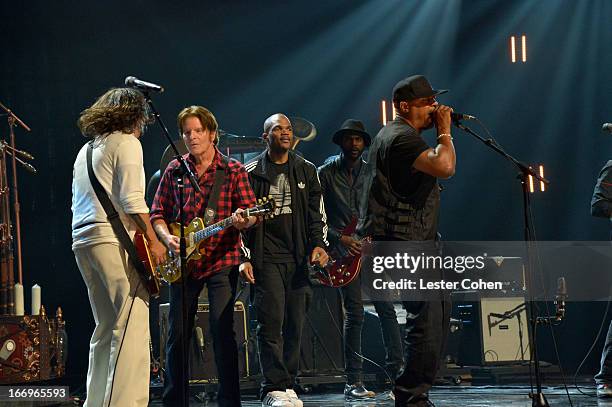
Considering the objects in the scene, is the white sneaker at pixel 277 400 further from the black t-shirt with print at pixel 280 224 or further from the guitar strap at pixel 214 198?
the guitar strap at pixel 214 198

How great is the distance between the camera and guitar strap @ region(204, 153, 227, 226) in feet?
18.6

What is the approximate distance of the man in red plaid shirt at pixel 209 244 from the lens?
5492mm

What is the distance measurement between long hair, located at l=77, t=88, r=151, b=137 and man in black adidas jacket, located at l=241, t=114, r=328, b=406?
1.47 m

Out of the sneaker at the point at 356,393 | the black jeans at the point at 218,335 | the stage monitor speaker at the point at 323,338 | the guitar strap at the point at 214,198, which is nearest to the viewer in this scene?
the black jeans at the point at 218,335

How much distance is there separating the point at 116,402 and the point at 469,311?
492cm

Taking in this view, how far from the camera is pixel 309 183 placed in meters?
6.77

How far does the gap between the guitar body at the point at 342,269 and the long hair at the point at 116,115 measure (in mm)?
2650

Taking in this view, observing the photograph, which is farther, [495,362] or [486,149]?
[486,149]

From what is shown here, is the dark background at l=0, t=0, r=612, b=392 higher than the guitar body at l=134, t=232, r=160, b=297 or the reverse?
higher

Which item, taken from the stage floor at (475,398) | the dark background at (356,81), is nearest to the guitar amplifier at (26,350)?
the stage floor at (475,398)

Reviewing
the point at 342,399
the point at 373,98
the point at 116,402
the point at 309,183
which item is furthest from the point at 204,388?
the point at 373,98

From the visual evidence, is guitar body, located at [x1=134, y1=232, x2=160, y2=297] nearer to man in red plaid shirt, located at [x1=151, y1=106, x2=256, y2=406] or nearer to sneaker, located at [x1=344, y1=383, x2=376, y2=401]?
man in red plaid shirt, located at [x1=151, y1=106, x2=256, y2=406]

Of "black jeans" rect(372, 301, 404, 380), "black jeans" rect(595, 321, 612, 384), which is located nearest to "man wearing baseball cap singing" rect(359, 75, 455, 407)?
"black jeans" rect(372, 301, 404, 380)

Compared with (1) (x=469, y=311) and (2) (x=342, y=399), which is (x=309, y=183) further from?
(1) (x=469, y=311)
